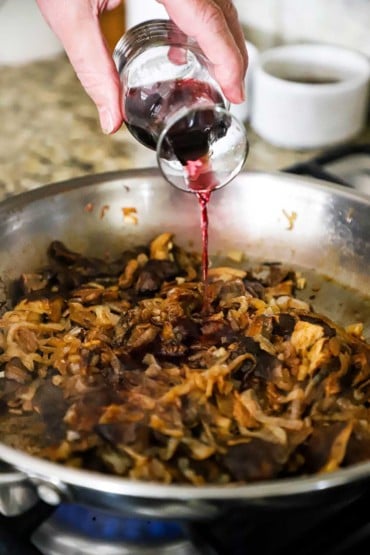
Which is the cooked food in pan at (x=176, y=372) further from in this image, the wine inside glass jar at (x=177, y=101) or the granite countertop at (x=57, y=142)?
the granite countertop at (x=57, y=142)

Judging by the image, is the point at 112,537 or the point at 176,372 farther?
the point at 176,372

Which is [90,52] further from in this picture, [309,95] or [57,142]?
[57,142]

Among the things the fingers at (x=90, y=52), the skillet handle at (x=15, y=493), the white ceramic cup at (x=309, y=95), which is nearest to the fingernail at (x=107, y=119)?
the fingers at (x=90, y=52)

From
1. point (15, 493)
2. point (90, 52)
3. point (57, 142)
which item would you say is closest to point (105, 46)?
point (90, 52)

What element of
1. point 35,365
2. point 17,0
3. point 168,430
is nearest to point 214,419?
point 168,430

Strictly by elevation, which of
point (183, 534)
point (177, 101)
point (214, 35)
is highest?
point (214, 35)

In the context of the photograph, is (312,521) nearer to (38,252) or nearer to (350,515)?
(350,515)

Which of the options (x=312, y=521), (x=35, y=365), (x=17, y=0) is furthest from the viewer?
(x=17, y=0)
